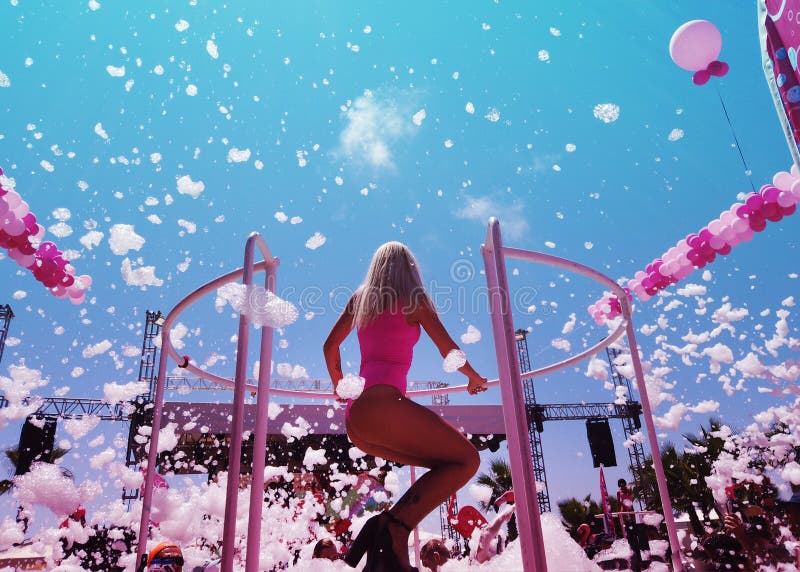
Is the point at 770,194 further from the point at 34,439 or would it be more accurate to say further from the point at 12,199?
the point at 34,439

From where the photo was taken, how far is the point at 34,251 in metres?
4.42

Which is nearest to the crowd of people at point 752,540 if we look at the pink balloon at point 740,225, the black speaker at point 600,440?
the pink balloon at point 740,225

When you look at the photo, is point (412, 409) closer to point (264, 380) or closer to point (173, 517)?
point (264, 380)

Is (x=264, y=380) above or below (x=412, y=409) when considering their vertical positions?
above

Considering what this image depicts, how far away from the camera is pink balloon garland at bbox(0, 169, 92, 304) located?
4035mm

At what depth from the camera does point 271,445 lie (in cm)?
2239

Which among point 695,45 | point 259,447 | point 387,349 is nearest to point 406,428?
point 387,349

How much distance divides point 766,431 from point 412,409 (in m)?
20.4

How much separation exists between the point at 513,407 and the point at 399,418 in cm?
44

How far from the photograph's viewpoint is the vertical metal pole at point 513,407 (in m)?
1.73

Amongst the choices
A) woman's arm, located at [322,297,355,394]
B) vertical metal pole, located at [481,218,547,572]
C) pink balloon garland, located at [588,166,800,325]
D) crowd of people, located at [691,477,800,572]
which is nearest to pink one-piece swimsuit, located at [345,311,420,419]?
woman's arm, located at [322,297,355,394]

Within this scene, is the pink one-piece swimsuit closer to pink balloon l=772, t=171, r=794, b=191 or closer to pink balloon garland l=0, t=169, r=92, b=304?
pink balloon garland l=0, t=169, r=92, b=304

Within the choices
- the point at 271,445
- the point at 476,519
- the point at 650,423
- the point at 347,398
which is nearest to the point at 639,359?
the point at 650,423

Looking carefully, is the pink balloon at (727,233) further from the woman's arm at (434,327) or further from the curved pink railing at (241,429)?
the curved pink railing at (241,429)
